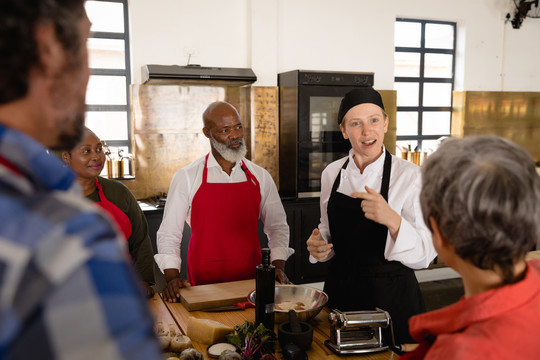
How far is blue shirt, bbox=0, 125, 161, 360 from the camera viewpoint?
0.49 m

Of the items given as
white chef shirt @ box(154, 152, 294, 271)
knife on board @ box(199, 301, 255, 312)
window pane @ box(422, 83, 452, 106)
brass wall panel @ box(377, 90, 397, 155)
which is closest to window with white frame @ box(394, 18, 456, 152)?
window pane @ box(422, 83, 452, 106)

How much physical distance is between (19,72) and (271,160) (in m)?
4.91

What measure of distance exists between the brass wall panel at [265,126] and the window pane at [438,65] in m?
2.54

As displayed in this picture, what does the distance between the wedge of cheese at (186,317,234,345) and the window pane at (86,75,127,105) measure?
12.9ft

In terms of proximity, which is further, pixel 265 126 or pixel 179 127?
pixel 265 126

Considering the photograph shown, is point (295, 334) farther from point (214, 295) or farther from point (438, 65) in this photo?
point (438, 65)

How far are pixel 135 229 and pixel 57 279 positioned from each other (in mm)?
2089

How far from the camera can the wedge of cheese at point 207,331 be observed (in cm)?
168

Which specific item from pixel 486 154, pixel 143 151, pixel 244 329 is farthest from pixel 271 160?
pixel 486 154

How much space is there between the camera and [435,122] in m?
6.59

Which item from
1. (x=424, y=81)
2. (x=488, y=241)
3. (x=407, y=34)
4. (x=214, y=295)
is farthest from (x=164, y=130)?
(x=488, y=241)

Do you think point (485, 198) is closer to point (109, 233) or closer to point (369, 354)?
point (109, 233)

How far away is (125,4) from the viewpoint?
5051 mm

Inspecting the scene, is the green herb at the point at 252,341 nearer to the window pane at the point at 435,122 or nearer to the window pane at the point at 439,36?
the window pane at the point at 435,122
